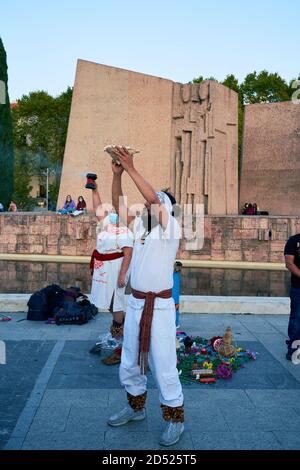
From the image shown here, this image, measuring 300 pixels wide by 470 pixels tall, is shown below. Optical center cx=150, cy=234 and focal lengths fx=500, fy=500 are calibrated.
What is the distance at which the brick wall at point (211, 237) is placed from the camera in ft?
53.1

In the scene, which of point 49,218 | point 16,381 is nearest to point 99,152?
point 49,218

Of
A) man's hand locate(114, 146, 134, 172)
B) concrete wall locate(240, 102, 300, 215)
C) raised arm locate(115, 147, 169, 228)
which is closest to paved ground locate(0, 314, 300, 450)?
raised arm locate(115, 147, 169, 228)

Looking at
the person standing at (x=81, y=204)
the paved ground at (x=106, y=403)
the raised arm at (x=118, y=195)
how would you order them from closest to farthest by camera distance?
the paved ground at (x=106, y=403), the raised arm at (x=118, y=195), the person standing at (x=81, y=204)

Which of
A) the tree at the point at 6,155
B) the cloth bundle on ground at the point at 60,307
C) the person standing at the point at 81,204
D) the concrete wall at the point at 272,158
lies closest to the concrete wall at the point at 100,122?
the person standing at the point at 81,204

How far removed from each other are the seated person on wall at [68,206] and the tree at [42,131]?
77.7 feet

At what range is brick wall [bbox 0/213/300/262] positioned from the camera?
16.2m

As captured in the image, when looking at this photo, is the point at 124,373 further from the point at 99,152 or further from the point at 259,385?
the point at 99,152

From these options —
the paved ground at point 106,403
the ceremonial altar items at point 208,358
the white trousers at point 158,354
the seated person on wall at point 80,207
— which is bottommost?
the paved ground at point 106,403

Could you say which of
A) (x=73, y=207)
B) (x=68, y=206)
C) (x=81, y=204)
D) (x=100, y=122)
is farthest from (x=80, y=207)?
(x=100, y=122)

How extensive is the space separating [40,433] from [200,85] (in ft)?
54.7

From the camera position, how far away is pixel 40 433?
3.23 meters

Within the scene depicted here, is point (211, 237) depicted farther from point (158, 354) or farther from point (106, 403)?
point (158, 354)

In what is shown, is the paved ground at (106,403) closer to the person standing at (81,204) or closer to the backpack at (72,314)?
the backpack at (72,314)

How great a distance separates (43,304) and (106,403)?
9.34 feet
